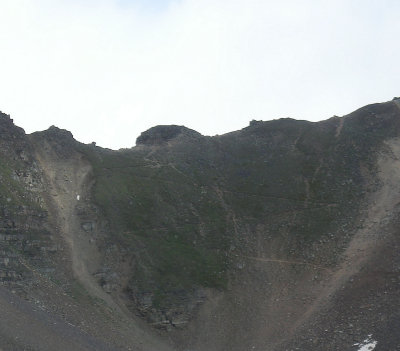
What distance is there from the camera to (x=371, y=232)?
1907 inches

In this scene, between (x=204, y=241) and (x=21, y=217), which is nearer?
(x=21, y=217)

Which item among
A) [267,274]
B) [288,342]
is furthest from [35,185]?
[288,342]

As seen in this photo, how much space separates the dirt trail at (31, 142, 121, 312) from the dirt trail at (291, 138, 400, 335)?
18.1 meters

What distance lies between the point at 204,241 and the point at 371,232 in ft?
53.8

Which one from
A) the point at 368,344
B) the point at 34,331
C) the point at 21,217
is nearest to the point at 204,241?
the point at 21,217

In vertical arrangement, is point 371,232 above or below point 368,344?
above

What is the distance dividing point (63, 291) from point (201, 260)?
14096mm

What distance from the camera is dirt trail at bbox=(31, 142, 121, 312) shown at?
1716 inches

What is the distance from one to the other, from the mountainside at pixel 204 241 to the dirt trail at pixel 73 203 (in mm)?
152

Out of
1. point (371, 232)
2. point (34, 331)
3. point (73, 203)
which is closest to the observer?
point (34, 331)

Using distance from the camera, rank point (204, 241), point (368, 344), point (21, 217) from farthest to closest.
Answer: point (204, 241), point (21, 217), point (368, 344)

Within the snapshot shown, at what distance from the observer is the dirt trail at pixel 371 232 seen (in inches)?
1683

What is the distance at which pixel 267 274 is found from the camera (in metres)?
47.4

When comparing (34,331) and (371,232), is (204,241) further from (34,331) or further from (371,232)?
(34,331)
